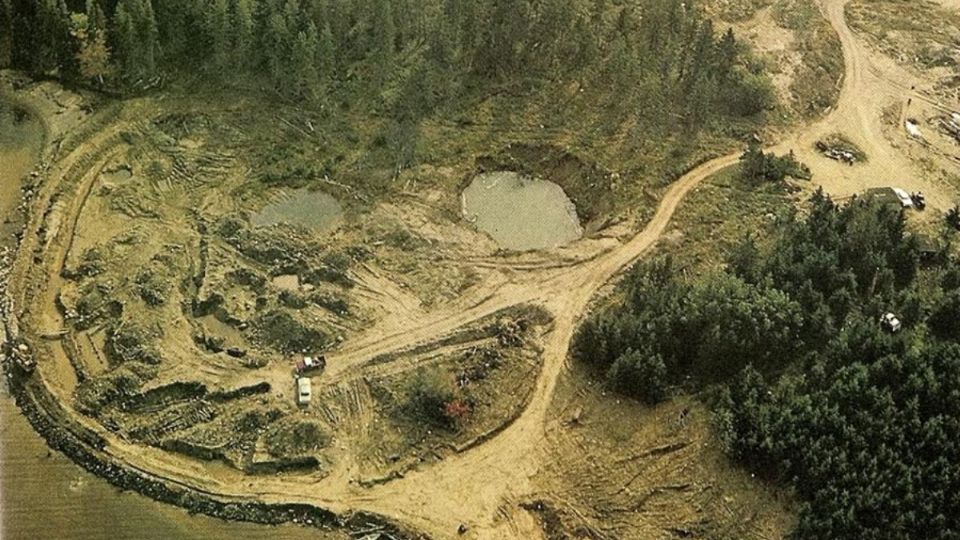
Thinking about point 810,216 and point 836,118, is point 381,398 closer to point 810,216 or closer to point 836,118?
point 810,216

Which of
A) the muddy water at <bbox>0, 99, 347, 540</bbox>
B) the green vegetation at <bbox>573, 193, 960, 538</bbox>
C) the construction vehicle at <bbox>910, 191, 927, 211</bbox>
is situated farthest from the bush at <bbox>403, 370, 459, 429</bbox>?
the construction vehicle at <bbox>910, 191, 927, 211</bbox>

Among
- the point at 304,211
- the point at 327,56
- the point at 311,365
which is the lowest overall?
the point at 311,365

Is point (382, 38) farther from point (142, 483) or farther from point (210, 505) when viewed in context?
point (210, 505)

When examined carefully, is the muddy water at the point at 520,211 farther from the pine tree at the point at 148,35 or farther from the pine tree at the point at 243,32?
the pine tree at the point at 148,35

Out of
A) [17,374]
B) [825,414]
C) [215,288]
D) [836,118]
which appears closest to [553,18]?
[836,118]

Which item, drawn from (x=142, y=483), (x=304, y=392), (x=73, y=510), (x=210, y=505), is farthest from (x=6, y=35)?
(x=210, y=505)

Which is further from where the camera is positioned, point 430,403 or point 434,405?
point 430,403
